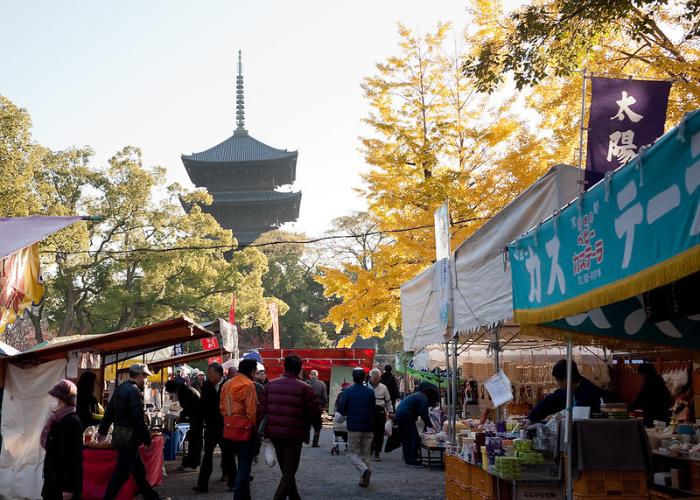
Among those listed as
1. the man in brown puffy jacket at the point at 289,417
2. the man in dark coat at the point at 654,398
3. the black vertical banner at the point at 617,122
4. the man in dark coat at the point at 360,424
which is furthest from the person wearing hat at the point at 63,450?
the man in dark coat at the point at 654,398

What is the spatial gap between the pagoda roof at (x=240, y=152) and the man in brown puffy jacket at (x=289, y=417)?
50.9 m

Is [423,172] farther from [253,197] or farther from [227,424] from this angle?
[253,197]

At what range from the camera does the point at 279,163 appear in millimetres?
58500

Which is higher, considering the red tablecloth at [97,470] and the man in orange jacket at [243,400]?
the man in orange jacket at [243,400]

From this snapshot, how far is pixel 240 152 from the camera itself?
59562 millimetres

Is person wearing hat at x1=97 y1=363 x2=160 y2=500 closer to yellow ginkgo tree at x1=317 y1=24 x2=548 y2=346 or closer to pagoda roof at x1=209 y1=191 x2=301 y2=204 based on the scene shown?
yellow ginkgo tree at x1=317 y1=24 x2=548 y2=346

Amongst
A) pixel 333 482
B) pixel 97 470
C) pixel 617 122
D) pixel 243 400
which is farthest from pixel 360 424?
pixel 617 122

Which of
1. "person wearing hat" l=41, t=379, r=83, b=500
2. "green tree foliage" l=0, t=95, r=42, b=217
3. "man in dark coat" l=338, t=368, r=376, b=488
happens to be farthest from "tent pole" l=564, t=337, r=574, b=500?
"green tree foliage" l=0, t=95, r=42, b=217

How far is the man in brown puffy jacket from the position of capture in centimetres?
739

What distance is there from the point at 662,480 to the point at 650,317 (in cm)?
139

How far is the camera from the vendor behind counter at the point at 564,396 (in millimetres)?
6457

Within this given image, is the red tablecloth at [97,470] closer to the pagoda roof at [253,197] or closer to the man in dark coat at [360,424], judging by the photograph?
the man in dark coat at [360,424]

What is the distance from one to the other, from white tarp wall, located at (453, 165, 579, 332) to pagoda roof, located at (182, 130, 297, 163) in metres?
51.1

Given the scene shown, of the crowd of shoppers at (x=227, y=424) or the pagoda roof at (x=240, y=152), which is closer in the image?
the crowd of shoppers at (x=227, y=424)
